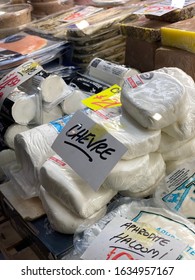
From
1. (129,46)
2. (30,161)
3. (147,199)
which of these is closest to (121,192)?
(147,199)

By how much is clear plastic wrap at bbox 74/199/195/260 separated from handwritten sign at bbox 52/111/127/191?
0.35 ft

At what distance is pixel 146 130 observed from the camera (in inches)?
32.1

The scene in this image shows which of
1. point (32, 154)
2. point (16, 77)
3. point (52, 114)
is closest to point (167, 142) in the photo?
point (32, 154)

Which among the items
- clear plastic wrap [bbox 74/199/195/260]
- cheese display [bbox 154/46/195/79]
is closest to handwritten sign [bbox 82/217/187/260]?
clear plastic wrap [bbox 74/199/195/260]

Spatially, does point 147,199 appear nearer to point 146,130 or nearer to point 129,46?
point 146,130

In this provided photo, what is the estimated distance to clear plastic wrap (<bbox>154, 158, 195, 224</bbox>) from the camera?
821mm

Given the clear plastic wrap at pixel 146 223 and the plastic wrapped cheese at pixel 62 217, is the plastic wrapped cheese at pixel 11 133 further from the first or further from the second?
the clear plastic wrap at pixel 146 223

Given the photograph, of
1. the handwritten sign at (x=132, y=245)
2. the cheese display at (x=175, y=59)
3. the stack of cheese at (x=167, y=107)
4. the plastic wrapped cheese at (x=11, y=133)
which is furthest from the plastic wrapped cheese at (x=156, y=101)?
the plastic wrapped cheese at (x=11, y=133)

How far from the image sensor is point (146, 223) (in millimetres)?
755

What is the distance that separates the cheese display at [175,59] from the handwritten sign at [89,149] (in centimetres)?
55

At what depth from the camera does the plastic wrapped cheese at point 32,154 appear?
38.0 inches

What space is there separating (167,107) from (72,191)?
11.4 inches

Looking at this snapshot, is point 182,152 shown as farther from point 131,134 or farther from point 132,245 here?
point 132,245
